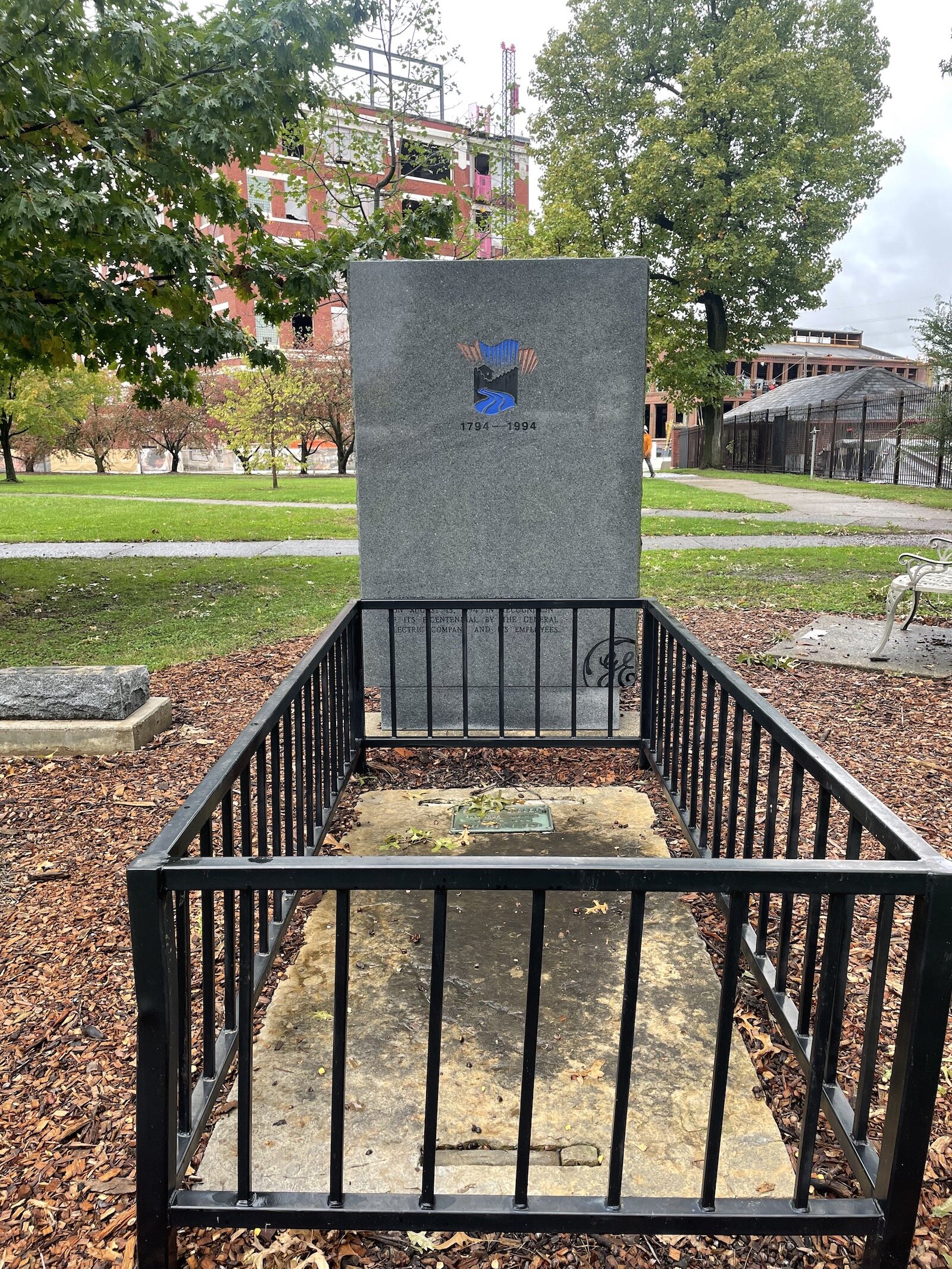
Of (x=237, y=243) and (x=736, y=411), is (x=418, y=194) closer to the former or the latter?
(x=736, y=411)

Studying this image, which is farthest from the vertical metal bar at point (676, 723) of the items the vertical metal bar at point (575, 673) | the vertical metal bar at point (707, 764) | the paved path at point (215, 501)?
the paved path at point (215, 501)

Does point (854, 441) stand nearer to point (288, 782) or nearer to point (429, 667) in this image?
point (429, 667)

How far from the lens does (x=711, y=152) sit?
3111 cm

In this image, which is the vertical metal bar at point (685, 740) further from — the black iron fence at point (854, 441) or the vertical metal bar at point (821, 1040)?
the black iron fence at point (854, 441)

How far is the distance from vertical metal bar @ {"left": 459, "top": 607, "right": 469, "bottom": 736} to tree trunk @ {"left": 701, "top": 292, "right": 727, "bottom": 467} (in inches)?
1211

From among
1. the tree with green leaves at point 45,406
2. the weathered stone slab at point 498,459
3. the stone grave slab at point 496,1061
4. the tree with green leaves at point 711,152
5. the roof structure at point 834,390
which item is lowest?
the stone grave slab at point 496,1061

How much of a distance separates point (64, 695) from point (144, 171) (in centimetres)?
521

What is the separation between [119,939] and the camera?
3.29 meters

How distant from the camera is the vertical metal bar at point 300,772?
3480 mm

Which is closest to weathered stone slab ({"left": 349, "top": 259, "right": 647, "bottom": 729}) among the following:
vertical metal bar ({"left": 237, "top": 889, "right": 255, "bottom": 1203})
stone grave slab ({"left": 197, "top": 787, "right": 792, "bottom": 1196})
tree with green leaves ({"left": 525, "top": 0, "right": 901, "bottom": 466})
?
stone grave slab ({"left": 197, "top": 787, "right": 792, "bottom": 1196})

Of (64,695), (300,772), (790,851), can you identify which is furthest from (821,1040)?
(64,695)

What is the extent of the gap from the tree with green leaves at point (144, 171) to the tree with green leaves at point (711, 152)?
74.4 feet

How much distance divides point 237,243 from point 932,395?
2110 centimetres

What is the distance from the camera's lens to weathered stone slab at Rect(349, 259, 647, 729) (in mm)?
4988
